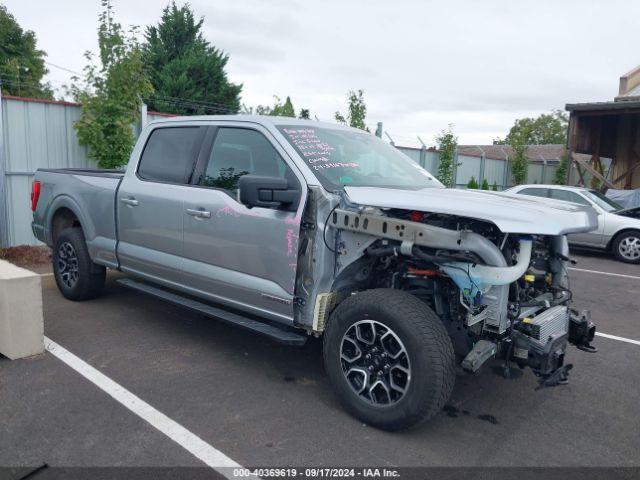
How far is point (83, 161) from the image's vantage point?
9.96m

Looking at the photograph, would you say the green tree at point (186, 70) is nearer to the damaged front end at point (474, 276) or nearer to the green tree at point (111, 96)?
the green tree at point (111, 96)

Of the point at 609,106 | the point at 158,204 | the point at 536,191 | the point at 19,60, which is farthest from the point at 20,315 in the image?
the point at 19,60

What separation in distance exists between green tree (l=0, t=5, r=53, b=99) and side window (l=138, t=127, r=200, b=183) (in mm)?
34650

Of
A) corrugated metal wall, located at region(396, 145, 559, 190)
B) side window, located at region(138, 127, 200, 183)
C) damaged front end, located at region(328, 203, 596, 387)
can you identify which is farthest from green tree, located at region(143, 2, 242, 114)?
damaged front end, located at region(328, 203, 596, 387)

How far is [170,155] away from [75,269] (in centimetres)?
194

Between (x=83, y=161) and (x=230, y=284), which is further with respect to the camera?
(x=83, y=161)

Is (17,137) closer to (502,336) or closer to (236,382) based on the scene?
(236,382)

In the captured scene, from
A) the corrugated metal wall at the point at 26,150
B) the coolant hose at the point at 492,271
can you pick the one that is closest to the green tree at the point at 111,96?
the corrugated metal wall at the point at 26,150

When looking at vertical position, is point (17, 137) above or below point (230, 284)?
above

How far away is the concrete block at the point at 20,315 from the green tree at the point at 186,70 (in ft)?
95.5

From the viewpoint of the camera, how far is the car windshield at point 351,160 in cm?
410

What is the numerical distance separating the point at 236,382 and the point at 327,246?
52.2 inches

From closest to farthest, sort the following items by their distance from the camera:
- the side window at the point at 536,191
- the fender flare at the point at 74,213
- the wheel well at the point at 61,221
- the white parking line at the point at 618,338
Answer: the white parking line at the point at 618,338, the fender flare at the point at 74,213, the wheel well at the point at 61,221, the side window at the point at 536,191

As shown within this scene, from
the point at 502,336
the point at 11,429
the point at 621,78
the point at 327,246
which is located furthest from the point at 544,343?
the point at 621,78
